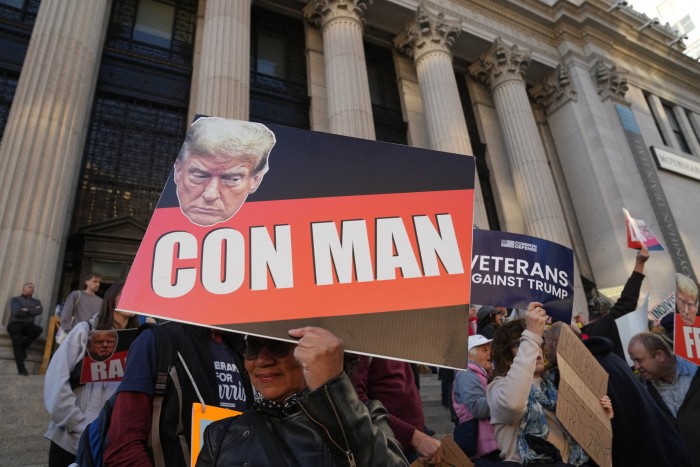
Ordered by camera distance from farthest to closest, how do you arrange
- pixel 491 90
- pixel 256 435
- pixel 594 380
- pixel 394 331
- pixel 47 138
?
pixel 491 90 → pixel 47 138 → pixel 594 380 → pixel 394 331 → pixel 256 435

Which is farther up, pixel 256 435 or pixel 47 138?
pixel 47 138

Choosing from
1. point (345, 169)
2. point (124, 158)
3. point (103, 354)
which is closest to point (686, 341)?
point (345, 169)

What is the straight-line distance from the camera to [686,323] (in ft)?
14.7

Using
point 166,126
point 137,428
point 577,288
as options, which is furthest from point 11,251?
point 577,288

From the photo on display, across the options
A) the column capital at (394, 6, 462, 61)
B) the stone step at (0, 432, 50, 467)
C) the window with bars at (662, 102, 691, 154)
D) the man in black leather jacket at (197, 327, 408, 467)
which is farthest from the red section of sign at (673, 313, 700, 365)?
the window with bars at (662, 102, 691, 154)

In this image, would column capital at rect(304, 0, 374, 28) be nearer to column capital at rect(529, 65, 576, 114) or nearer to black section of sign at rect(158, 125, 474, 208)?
column capital at rect(529, 65, 576, 114)

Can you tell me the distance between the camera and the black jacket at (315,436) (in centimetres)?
134

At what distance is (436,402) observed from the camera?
824 centimetres

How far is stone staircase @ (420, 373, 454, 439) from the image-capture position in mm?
7152

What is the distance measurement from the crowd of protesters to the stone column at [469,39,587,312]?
12559 millimetres

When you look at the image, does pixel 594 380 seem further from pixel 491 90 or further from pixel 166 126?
pixel 491 90

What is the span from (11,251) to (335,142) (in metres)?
8.52

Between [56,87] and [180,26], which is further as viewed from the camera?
[180,26]

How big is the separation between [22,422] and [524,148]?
16390 millimetres
